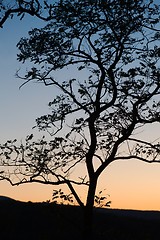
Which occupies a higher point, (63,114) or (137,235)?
(63,114)

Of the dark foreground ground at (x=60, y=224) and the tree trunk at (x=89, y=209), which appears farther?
the dark foreground ground at (x=60, y=224)

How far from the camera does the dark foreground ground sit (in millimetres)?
25938

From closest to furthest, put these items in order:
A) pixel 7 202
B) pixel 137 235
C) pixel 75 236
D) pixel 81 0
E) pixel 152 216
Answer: pixel 81 0 → pixel 75 236 → pixel 137 235 → pixel 7 202 → pixel 152 216

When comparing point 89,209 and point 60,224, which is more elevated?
point 60,224

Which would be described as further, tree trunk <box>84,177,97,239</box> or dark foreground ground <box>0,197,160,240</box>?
dark foreground ground <box>0,197,160,240</box>

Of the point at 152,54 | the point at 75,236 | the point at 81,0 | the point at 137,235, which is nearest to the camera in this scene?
the point at 81,0

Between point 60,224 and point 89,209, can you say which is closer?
point 89,209

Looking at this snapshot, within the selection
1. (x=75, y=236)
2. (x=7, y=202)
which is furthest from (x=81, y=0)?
(x=7, y=202)

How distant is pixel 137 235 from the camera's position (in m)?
28.0

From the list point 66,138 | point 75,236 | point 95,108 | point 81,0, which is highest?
point 81,0

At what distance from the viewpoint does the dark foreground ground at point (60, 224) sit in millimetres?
25938

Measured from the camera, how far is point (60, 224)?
2717cm

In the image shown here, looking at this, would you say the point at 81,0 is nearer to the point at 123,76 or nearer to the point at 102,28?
the point at 102,28

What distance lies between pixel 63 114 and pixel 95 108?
1470 mm
